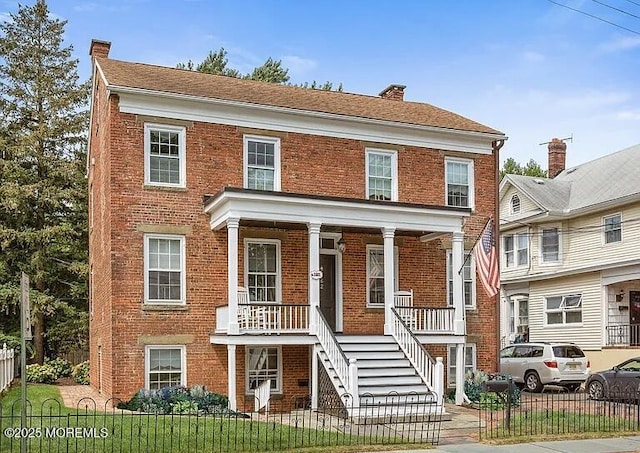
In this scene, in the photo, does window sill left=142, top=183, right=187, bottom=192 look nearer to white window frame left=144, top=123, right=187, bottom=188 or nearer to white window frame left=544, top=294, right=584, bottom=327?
white window frame left=144, top=123, right=187, bottom=188

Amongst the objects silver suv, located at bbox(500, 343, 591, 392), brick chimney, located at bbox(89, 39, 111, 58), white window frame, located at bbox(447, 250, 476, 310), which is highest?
brick chimney, located at bbox(89, 39, 111, 58)

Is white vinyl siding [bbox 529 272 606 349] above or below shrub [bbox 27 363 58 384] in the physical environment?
above

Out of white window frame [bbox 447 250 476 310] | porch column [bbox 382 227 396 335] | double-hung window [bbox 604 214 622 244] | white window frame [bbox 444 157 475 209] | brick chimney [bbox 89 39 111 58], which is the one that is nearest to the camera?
porch column [bbox 382 227 396 335]

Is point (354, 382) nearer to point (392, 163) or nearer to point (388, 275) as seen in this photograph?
point (388, 275)

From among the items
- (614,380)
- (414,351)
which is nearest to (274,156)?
(414,351)

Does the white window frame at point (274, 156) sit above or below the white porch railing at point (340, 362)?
above

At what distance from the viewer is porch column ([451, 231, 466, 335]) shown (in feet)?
67.2

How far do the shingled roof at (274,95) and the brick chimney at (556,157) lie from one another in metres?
14.8

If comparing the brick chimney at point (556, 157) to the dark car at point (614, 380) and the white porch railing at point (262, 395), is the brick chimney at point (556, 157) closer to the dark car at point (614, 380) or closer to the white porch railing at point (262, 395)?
the dark car at point (614, 380)

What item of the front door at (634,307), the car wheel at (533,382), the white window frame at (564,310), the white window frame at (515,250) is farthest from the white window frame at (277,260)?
the white window frame at (515,250)

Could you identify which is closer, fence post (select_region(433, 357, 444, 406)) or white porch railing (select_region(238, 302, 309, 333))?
fence post (select_region(433, 357, 444, 406))

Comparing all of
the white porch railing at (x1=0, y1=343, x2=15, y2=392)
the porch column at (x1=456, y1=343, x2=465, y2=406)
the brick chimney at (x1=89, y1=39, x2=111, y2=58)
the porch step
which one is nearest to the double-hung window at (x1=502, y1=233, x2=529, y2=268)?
the porch column at (x1=456, y1=343, x2=465, y2=406)

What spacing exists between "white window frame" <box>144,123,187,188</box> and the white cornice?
31 centimetres

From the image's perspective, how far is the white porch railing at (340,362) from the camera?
1677 centimetres
